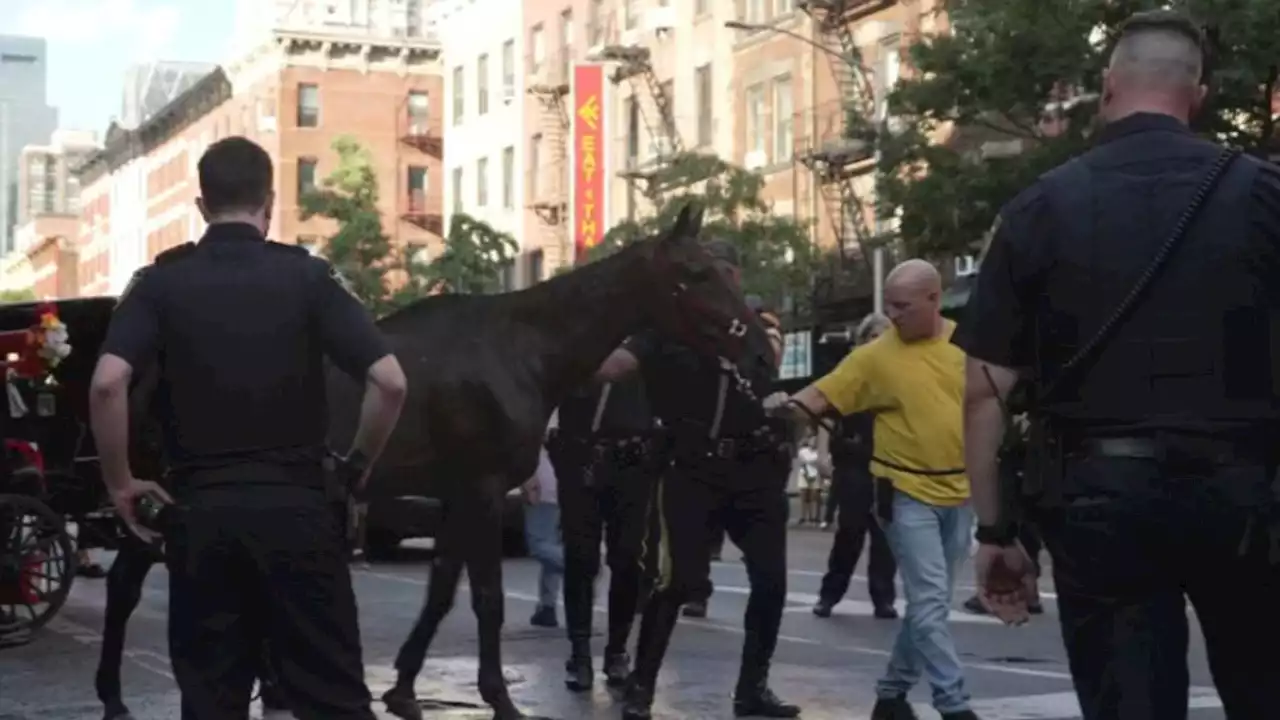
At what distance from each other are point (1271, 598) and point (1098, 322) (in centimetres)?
68

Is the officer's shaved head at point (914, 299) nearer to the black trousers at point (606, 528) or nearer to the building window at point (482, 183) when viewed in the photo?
the black trousers at point (606, 528)

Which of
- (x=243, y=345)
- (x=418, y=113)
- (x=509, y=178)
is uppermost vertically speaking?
(x=418, y=113)

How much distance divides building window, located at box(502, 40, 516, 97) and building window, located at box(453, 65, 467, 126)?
3799 mm

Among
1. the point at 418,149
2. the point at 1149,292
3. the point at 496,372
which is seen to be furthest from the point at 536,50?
the point at 1149,292

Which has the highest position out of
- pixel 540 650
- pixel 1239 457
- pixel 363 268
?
pixel 363 268

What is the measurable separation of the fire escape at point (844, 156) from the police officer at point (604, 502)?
29.0m

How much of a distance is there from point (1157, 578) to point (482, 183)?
193ft

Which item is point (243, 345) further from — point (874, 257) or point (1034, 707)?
point (874, 257)

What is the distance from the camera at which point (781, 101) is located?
44656 mm

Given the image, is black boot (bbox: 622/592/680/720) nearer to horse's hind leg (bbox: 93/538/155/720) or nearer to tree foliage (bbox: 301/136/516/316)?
horse's hind leg (bbox: 93/538/155/720)

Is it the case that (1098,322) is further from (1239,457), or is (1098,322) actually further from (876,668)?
(876,668)

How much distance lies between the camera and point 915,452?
29.6ft

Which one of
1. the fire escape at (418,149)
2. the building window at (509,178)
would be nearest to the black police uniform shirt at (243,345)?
the building window at (509,178)

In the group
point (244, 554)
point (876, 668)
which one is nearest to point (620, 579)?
point (876, 668)
